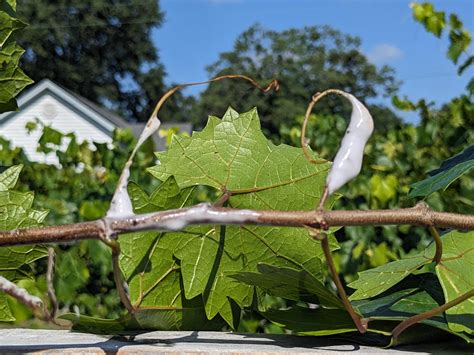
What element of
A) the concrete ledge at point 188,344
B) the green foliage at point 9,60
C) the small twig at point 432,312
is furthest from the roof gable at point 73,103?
the small twig at point 432,312

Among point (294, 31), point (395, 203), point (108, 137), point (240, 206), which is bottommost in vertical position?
point (240, 206)

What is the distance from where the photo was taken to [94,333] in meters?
0.91

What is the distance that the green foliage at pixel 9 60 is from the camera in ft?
2.94

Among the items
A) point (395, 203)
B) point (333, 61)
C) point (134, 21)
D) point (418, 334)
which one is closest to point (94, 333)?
point (418, 334)

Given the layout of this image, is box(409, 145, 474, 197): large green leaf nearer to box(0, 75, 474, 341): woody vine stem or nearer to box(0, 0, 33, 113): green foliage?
box(0, 75, 474, 341): woody vine stem

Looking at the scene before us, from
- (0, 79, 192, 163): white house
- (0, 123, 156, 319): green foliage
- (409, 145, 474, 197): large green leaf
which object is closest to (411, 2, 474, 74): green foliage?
(0, 123, 156, 319): green foliage

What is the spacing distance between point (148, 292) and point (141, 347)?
0.09 metres

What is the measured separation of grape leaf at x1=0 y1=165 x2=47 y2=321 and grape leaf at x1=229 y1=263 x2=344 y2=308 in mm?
243

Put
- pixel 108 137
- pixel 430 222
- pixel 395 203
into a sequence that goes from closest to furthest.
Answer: pixel 430 222
pixel 395 203
pixel 108 137

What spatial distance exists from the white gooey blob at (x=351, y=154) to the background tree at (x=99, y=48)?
51072mm

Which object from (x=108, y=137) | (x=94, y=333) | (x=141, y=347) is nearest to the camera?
(x=141, y=347)

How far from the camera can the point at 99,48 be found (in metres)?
53.0

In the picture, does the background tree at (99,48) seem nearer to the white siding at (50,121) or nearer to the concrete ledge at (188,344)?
the white siding at (50,121)

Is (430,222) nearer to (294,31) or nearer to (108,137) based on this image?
(108,137)
